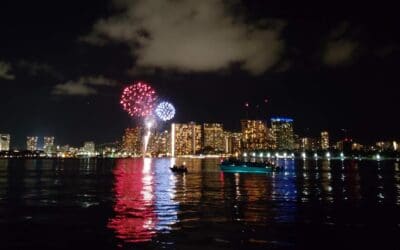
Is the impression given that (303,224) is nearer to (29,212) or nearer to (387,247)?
(387,247)

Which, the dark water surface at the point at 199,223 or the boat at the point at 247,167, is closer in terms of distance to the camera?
the dark water surface at the point at 199,223

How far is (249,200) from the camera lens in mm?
46438

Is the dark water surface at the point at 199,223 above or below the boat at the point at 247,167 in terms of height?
below

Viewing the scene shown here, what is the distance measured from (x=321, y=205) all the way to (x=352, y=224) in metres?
11.9

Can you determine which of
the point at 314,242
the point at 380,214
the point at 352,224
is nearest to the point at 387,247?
the point at 314,242

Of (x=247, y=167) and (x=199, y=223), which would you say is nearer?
(x=199, y=223)

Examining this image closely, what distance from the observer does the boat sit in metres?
117

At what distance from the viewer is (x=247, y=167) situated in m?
122

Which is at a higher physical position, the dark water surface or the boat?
the boat

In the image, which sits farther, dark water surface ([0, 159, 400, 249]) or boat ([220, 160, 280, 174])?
boat ([220, 160, 280, 174])

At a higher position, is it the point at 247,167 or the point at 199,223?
the point at 247,167

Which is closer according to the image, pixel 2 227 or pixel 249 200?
pixel 2 227

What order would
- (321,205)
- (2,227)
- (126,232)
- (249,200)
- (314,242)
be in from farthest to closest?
1. (249,200)
2. (321,205)
3. (2,227)
4. (126,232)
5. (314,242)

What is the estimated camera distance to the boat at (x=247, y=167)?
117312 millimetres
